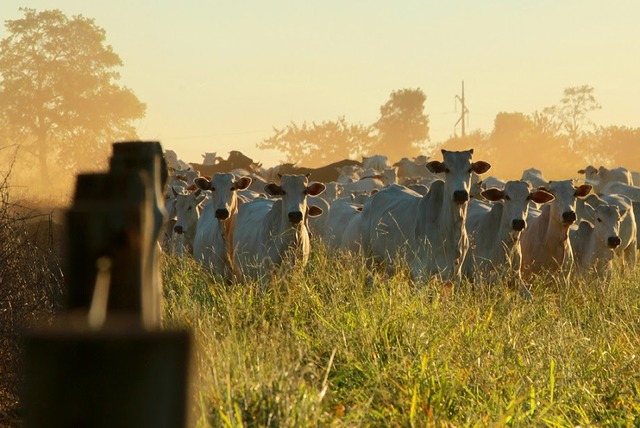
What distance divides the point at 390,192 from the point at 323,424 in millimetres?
9293

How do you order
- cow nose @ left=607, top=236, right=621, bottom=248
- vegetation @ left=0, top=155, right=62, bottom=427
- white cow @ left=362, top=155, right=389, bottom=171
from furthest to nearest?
white cow @ left=362, top=155, right=389, bottom=171
cow nose @ left=607, top=236, right=621, bottom=248
vegetation @ left=0, top=155, right=62, bottom=427

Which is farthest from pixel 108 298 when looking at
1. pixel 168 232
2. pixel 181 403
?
pixel 168 232

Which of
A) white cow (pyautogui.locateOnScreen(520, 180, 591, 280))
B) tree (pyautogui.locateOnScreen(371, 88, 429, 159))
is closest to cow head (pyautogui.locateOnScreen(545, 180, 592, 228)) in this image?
white cow (pyautogui.locateOnScreen(520, 180, 591, 280))

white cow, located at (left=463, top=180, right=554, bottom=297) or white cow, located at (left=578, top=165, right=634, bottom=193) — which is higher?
white cow, located at (left=463, top=180, right=554, bottom=297)

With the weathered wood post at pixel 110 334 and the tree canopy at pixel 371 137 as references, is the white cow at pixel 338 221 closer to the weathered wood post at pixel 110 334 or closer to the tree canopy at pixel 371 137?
the weathered wood post at pixel 110 334

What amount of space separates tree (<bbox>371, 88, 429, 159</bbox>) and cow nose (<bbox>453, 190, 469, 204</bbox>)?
286ft

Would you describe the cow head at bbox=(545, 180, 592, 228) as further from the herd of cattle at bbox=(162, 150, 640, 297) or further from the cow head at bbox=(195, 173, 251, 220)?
the cow head at bbox=(195, 173, 251, 220)

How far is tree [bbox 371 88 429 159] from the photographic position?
323ft

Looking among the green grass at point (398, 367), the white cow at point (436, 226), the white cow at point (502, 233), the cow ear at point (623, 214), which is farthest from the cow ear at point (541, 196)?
the green grass at point (398, 367)

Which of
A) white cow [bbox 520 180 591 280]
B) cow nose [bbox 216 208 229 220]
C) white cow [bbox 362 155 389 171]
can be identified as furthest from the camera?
white cow [bbox 362 155 389 171]

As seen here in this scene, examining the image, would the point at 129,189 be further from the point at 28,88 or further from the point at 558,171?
the point at 558,171

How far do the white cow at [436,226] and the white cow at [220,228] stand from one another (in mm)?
1844

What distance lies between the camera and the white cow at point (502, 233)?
11.3 m

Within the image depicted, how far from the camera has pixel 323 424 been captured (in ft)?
13.8
